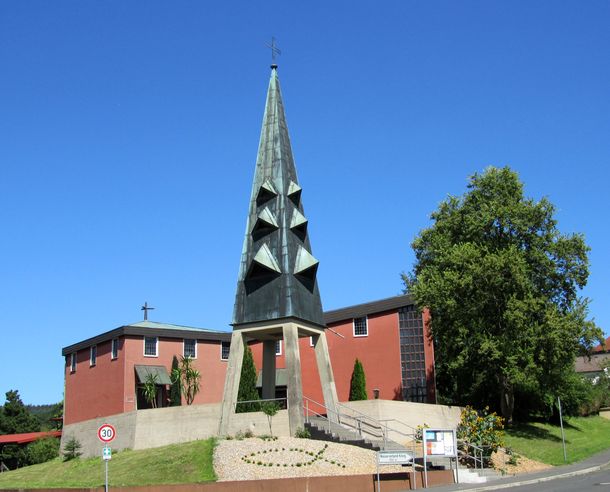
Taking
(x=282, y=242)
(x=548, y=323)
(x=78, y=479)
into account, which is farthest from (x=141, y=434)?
(x=548, y=323)

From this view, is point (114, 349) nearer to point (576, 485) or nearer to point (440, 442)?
point (440, 442)

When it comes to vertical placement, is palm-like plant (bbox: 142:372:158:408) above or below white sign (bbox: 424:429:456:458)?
above

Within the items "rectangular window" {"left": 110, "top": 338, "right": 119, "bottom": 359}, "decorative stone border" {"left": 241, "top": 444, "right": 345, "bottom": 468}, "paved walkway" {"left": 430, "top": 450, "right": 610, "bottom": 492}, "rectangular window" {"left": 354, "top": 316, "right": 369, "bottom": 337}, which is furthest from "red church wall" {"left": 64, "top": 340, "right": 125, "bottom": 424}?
"paved walkway" {"left": 430, "top": 450, "right": 610, "bottom": 492}

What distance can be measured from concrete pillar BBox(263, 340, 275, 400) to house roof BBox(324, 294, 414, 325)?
836cm

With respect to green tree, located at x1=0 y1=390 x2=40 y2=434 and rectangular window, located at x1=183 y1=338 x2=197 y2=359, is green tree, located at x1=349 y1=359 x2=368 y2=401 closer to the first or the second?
rectangular window, located at x1=183 y1=338 x2=197 y2=359

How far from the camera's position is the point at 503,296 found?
3956 centimetres

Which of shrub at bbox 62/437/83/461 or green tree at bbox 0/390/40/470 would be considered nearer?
shrub at bbox 62/437/83/461

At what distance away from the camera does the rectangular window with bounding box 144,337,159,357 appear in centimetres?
4600

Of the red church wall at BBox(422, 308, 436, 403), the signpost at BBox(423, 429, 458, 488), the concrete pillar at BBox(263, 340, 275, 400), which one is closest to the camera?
the signpost at BBox(423, 429, 458, 488)

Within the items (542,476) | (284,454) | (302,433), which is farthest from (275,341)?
(542,476)

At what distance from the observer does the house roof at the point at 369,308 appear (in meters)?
44.1

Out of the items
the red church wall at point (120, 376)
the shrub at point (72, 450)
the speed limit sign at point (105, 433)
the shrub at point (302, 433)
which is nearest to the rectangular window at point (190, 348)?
the red church wall at point (120, 376)

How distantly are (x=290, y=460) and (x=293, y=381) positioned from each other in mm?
5504

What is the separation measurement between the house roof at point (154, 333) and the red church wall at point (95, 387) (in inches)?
20.5
